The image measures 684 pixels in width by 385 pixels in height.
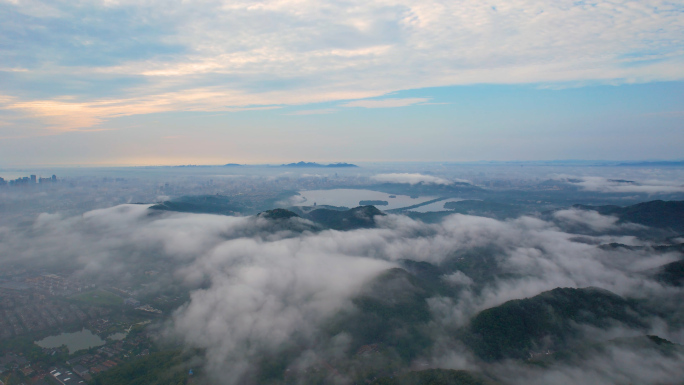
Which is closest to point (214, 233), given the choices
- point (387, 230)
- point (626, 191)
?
point (387, 230)

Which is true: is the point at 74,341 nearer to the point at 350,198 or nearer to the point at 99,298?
the point at 99,298

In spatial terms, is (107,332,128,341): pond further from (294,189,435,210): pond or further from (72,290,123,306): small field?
(294,189,435,210): pond

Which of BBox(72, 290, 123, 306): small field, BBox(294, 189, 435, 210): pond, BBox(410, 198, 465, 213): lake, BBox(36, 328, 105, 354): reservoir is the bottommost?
BBox(36, 328, 105, 354): reservoir

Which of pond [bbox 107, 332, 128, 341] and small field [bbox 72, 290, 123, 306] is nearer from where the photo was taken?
pond [bbox 107, 332, 128, 341]

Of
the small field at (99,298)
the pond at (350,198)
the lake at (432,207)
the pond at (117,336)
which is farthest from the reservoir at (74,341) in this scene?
the lake at (432,207)

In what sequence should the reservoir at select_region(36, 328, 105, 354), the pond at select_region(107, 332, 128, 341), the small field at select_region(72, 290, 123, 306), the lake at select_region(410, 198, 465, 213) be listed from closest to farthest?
the reservoir at select_region(36, 328, 105, 354), the pond at select_region(107, 332, 128, 341), the small field at select_region(72, 290, 123, 306), the lake at select_region(410, 198, 465, 213)

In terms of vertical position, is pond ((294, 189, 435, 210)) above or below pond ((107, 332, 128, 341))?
above

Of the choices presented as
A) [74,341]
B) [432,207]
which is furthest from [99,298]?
[432,207]

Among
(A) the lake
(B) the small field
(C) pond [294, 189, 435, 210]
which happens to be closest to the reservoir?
(B) the small field
